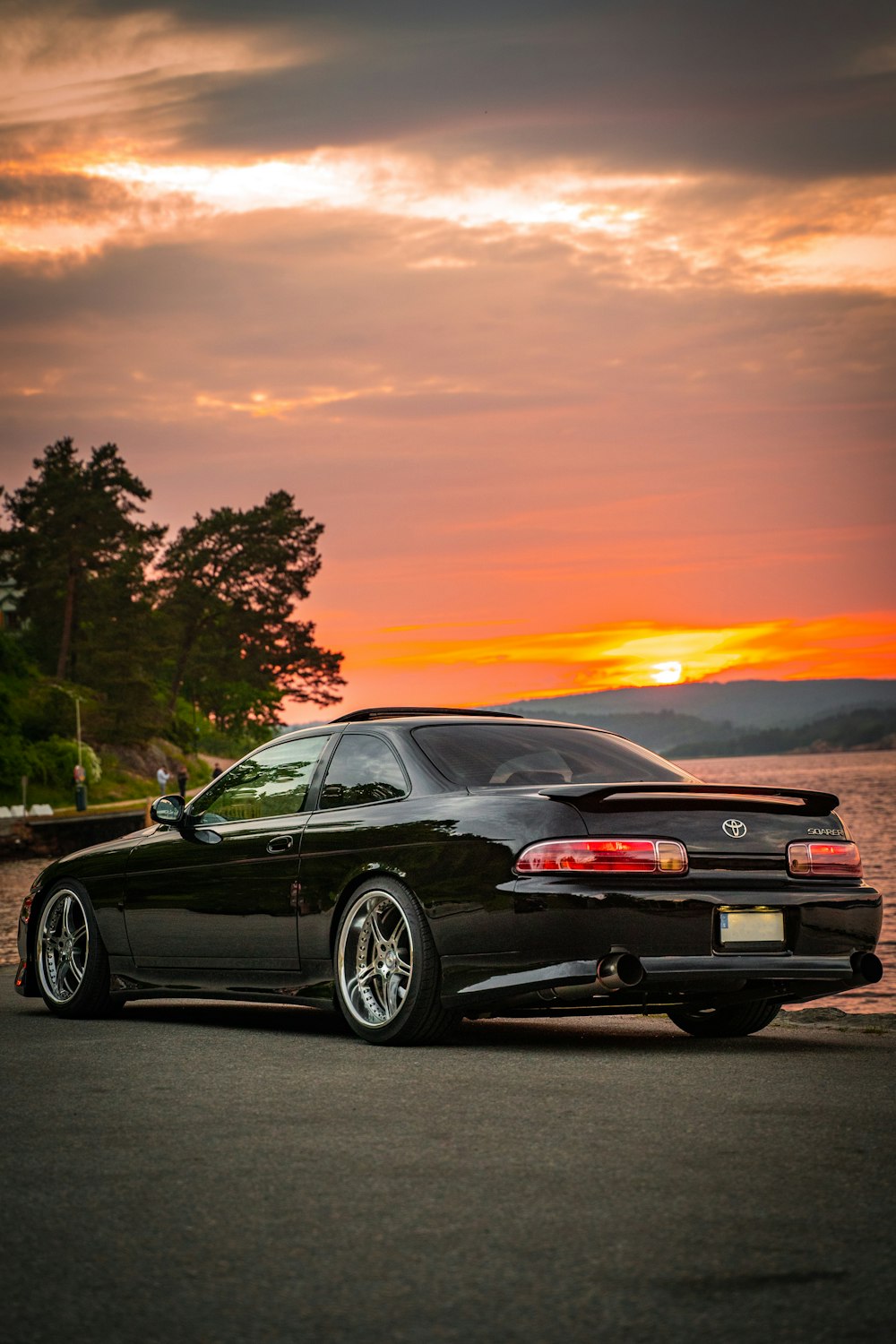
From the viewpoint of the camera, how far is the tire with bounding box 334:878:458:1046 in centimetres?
749

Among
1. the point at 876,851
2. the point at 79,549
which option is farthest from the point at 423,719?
the point at 79,549

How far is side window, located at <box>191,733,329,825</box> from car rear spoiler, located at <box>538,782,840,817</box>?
1.53 metres

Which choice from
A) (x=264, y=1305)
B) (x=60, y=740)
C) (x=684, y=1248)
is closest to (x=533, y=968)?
(x=684, y=1248)

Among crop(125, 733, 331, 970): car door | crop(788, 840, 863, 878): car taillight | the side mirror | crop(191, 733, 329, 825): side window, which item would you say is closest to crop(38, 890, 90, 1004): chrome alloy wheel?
crop(125, 733, 331, 970): car door

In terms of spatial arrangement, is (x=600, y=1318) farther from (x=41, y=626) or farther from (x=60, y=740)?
(x=41, y=626)

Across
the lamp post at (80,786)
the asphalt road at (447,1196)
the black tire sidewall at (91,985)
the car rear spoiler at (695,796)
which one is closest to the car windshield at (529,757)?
the car rear spoiler at (695,796)

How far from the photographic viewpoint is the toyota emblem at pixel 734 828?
741 centimetres

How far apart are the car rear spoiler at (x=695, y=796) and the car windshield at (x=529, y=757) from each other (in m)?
0.31

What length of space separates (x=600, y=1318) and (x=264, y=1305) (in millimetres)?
695

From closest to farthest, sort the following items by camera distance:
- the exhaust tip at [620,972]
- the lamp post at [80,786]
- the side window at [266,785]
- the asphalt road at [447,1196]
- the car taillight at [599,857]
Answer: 1. the asphalt road at [447,1196]
2. the exhaust tip at [620,972]
3. the car taillight at [599,857]
4. the side window at [266,785]
5. the lamp post at [80,786]

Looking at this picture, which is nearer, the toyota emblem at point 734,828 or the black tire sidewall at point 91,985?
the toyota emblem at point 734,828

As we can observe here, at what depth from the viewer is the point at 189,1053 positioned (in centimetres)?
743

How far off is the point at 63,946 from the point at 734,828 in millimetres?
4324

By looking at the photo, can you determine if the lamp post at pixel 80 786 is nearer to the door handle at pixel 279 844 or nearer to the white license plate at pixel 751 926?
the door handle at pixel 279 844
